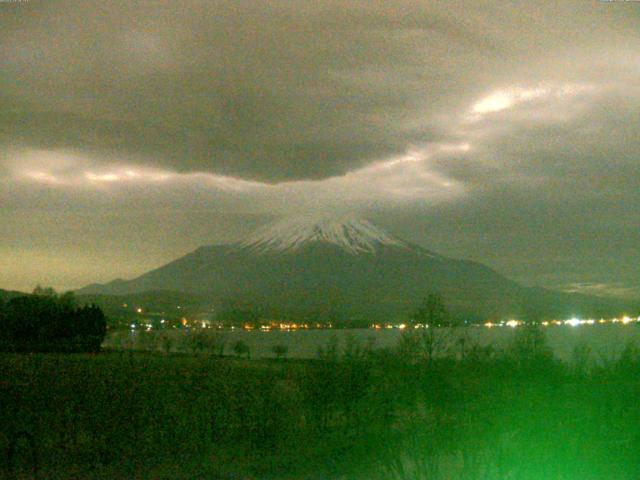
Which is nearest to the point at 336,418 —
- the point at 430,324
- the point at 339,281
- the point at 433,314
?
the point at 430,324

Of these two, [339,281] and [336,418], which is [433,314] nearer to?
[336,418]

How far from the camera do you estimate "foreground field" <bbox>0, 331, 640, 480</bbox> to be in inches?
402

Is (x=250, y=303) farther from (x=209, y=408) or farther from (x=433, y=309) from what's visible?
(x=209, y=408)

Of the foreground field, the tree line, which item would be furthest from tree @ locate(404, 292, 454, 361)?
the tree line

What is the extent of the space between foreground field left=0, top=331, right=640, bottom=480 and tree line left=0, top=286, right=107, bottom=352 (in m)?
19.6

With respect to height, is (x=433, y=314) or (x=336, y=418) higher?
(x=433, y=314)

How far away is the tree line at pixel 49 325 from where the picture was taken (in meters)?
36.9

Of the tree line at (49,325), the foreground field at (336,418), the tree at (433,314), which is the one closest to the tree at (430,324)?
the tree at (433,314)

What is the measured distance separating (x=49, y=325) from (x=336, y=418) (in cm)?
3142

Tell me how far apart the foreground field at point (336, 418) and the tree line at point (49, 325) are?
64.4ft

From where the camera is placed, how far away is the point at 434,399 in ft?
51.9

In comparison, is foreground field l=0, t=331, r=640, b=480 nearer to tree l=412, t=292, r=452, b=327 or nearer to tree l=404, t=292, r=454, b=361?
tree l=404, t=292, r=454, b=361

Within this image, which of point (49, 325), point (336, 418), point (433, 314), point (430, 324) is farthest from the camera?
point (49, 325)

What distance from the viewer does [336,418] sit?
16234mm
